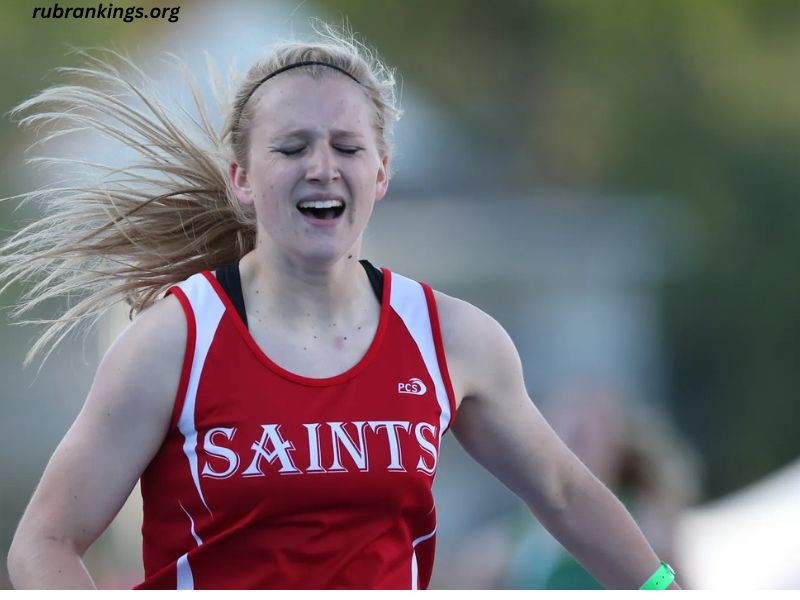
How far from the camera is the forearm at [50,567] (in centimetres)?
261

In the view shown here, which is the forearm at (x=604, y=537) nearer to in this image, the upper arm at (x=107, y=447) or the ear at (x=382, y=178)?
the ear at (x=382, y=178)

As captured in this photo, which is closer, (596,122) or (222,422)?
(222,422)

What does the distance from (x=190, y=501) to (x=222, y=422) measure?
0.57 ft

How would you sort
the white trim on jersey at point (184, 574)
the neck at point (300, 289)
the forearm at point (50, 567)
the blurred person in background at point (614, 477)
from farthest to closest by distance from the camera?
the blurred person in background at point (614, 477), the neck at point (300, 289), the white trim on jersey at point (184, 574), the forearm at point (50, 567)

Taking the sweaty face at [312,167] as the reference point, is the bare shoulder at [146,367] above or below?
below

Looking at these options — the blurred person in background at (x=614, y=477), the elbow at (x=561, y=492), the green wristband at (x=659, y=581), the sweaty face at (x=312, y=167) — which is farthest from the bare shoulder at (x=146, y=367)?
the blurred person in background at (x=614, y=477)

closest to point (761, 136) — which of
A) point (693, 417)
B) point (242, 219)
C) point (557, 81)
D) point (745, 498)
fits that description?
point (557, 81)

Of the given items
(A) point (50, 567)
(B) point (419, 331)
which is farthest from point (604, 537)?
(A) point (50, 567)

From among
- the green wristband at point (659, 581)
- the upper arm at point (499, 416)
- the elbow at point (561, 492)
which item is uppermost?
the upper arm at point (499, 416)

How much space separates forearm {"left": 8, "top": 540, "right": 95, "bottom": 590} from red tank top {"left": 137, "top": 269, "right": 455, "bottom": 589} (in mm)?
182

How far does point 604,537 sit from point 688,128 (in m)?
9.34

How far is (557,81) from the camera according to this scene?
12.3 meters

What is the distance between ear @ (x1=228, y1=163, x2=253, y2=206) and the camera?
2.92 meters

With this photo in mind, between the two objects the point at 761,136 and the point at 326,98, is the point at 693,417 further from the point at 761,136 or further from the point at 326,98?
the point at 326,98
